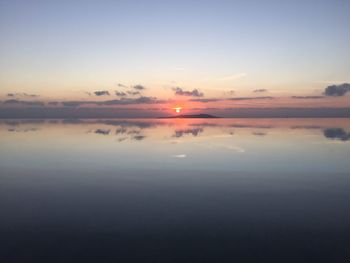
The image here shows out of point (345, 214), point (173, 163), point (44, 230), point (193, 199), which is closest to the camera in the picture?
point (44, 230)

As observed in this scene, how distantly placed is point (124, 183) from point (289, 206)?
785 centimetres

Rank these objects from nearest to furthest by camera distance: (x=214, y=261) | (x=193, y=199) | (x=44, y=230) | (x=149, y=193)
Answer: (x=214, y=261), (x=44, y=230), (x=193, y=199), (x=149, y=193)

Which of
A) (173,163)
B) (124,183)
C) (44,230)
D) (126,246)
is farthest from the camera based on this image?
Result: (173,163)

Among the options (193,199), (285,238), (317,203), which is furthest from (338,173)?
(285,238)

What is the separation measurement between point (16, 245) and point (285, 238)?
712 centimetres

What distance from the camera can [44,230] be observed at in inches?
394

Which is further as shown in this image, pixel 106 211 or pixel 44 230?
pixel 106 211

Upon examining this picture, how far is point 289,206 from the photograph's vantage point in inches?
492

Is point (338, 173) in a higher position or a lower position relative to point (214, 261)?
lower

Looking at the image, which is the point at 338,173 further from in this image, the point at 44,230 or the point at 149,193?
the point at 44,230

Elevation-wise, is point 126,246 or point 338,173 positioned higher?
point 126,246

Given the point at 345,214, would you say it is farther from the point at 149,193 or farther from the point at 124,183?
the point at 124,183

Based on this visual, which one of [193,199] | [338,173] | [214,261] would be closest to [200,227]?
[214,261]

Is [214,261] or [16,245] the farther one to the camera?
[16,245]
